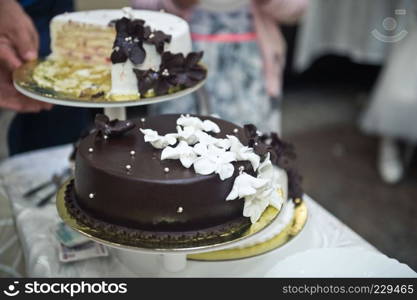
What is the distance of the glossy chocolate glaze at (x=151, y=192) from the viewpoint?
871 mm

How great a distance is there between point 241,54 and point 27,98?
90 centimetres

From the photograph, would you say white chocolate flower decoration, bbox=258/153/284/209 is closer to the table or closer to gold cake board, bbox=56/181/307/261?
gold cake board, bbox=56/181/307/261

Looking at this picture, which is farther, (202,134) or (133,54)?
(133,54)

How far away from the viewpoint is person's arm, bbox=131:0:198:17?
1.36m

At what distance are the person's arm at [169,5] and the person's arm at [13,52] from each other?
298 millimetres

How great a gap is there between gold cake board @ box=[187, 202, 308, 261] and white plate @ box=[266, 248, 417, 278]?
0.56ft

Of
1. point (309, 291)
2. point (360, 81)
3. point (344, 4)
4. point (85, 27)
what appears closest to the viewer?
point (309, 291)

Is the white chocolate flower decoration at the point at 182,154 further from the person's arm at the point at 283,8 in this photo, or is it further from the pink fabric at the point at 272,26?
the person's arm at the point at 283,8

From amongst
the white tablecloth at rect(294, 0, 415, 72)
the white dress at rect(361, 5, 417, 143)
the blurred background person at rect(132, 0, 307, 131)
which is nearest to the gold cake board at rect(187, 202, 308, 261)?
the blurred background person at rect(132, 0, 307, 131)

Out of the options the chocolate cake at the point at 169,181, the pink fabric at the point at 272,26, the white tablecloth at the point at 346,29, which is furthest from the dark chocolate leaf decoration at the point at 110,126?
the white tablecloth at the point at 346,29

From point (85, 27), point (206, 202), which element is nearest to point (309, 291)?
point (206, 202)

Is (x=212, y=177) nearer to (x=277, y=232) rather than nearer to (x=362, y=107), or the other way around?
(x=277, y=232)

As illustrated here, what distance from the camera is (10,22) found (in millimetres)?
1325

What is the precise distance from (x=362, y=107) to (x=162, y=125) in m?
3.23
